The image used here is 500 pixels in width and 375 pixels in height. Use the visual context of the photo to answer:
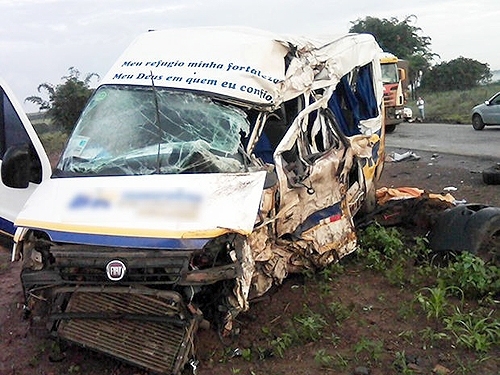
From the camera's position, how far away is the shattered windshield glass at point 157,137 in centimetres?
473

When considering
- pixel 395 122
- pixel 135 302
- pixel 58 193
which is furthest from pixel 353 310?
pixel 395 122

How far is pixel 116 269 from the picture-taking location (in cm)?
A: 407

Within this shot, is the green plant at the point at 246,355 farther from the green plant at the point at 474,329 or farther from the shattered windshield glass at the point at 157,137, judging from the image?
the green plant at the point at 474,329

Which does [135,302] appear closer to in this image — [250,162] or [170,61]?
[250,162]

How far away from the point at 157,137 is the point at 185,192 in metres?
0.74

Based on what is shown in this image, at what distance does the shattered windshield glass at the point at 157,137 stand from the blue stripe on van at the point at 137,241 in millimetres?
683

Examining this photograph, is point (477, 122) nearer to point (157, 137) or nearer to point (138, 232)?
point (157, 137)

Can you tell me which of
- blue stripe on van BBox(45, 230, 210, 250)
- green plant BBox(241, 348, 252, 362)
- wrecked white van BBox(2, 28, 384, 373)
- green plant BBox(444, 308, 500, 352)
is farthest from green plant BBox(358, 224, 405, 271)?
blue stripe on van BBox(45, 230, 210, 250)

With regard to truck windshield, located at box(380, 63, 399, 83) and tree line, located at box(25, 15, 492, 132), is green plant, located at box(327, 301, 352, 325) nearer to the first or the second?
truck windshield, located at box(380, 63, 399, 83)

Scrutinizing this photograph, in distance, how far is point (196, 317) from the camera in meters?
4.18

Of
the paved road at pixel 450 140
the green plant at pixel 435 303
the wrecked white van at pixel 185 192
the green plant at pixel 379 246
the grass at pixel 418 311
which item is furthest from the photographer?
the paved road at pixel 450 140

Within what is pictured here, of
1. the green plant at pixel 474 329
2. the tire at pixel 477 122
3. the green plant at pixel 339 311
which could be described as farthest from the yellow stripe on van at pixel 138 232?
the tire at pixel 477 122

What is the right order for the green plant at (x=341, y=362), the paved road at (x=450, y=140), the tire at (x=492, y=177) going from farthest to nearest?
the paved road at (x=450, y=140), the tire at (x=492, y=177), the green plant at (x=341, y=362)

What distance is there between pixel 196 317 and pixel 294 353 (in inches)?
34.4
